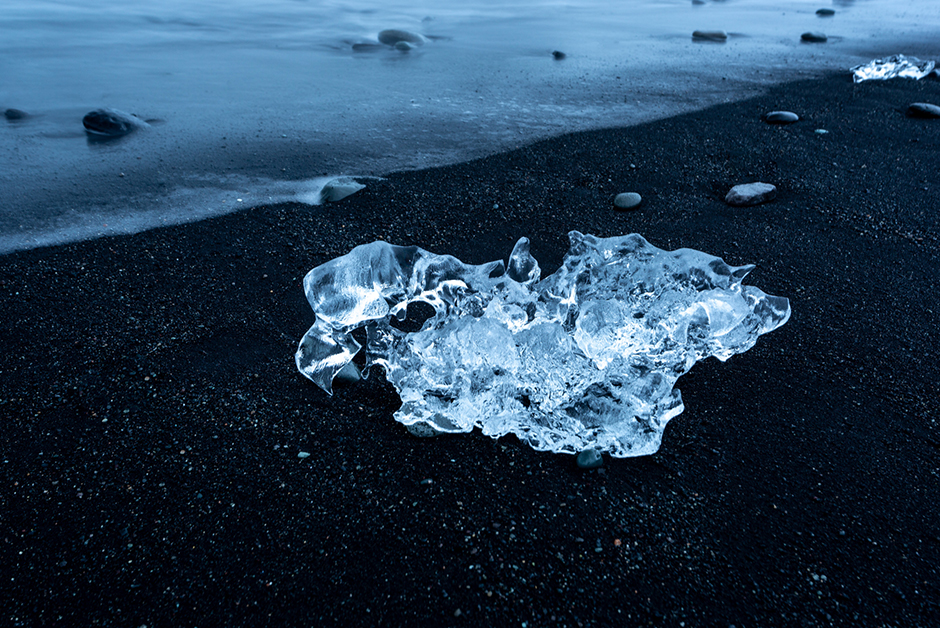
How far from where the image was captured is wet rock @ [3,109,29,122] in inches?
213

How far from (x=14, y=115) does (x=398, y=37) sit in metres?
4.98

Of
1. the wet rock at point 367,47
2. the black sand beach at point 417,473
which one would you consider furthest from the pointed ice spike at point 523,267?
the wet rock at point 367,47

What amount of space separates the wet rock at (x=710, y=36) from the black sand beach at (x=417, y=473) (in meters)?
6.36

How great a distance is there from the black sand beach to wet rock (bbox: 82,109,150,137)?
2.32 meters

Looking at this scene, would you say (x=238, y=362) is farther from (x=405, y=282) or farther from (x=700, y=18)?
(x=700, y=18)

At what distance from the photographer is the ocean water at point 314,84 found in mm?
4031

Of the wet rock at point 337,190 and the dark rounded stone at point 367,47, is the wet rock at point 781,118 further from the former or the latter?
the dark rounded stone at point 367,47

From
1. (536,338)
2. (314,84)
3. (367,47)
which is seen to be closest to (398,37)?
(367,47)

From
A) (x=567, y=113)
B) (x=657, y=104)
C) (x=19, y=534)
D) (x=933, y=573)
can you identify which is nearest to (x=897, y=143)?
(x=657, y=104)

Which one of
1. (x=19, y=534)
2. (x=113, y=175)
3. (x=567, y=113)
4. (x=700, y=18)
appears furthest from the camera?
(x=700, y=18)

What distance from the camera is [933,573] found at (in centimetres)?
163

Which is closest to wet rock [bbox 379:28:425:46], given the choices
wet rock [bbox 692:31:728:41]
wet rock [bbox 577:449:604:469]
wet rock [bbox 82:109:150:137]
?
wet rock [bbox 692:31:728:41]

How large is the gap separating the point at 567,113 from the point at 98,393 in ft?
13.9

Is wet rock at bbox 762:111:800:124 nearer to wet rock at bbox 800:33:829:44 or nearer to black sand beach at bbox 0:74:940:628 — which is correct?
black sand beach at bbox 0:74:940:628
